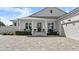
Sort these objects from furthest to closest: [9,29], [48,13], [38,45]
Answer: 1. [48,13]
2. [9,29]
3. [38,45]

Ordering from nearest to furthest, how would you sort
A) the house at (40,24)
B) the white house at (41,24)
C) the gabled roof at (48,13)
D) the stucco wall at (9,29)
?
the white house at (41,24), the house at (40,24), the stucco wall at (9,29), the gabled roof at (48,13)

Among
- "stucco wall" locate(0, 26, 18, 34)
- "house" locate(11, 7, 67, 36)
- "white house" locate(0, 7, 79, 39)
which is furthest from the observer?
"stucco wall" locate(0, 26, 18, 34)

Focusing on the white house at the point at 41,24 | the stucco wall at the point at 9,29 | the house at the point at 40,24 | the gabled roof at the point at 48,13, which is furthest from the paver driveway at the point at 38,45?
the gabled roof at the point at 48,13

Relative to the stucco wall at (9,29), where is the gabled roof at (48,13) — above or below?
above

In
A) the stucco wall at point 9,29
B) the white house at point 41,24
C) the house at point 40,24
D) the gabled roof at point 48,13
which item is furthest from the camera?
the gabled roof at point 48,13

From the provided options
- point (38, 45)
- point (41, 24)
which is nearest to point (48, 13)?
point (41, 24)

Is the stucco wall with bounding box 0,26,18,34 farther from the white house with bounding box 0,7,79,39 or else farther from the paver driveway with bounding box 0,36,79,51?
the paver driveway with bounding box 0,36,79,51

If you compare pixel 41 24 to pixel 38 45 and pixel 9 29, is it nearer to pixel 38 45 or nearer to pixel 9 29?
pixel 9 29

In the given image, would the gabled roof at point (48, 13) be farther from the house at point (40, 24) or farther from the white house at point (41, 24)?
the house at point (40, 24)

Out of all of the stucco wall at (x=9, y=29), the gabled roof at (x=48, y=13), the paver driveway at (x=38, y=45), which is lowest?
the paver driveway at (x=38, y=45)

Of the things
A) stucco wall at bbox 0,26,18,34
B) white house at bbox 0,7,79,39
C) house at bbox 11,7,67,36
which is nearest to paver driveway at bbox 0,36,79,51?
white house at bbox 0,7,79,39
